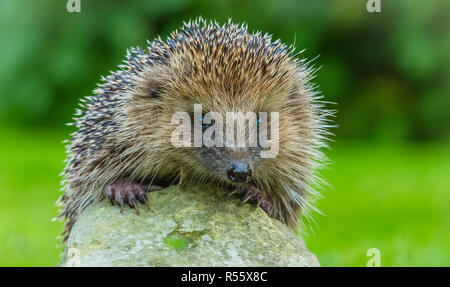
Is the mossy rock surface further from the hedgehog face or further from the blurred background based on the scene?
the blurred background

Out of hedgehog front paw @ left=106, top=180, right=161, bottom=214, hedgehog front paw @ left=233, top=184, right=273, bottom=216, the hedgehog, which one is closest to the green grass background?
the hedgehog

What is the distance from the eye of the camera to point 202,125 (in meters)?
4.14

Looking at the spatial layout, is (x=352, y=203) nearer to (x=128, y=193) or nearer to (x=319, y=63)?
(x=319, y=63)

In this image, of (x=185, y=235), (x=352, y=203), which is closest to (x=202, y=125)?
(x=185, y=235)

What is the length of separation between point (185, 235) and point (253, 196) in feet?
2.09

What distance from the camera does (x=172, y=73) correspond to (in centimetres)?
432

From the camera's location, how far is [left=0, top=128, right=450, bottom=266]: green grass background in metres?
6.07

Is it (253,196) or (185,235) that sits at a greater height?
(253,196)

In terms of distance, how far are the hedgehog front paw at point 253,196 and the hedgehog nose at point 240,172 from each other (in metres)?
0.27

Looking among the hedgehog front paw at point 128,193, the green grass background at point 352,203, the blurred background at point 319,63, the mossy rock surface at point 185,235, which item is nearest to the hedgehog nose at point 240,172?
the mossy rock surface at point 185,235

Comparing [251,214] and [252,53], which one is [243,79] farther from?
[251,214]

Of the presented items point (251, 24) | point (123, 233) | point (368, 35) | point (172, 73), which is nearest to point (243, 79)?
point (172, 73)

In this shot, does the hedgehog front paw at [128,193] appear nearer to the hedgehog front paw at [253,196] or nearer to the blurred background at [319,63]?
the hedgehog front paw at [253,196]

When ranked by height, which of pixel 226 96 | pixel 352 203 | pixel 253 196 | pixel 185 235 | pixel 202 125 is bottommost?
pixel 352 203
